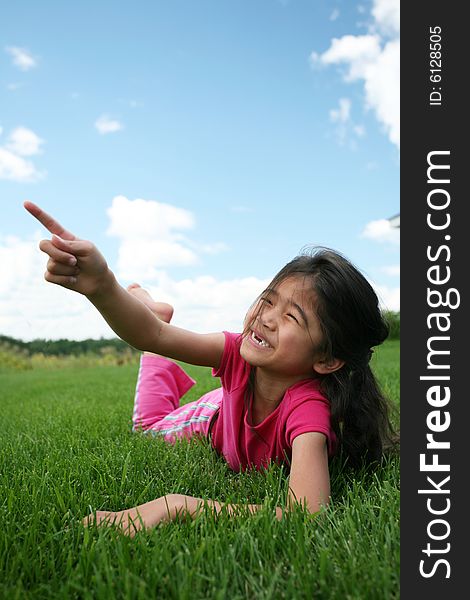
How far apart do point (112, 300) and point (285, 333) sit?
57 cm

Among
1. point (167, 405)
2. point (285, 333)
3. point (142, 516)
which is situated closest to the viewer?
point (142, 516)

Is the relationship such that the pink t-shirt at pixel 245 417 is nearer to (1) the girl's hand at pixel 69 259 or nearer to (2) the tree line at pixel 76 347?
(1) the girl's hand at pixel 69 259

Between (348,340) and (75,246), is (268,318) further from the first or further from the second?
(75,246)

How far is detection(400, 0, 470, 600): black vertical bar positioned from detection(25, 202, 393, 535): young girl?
0.54 m

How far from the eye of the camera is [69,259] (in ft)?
5.39

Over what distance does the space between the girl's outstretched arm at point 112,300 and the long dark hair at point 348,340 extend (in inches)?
13.9

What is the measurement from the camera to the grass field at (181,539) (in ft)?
3.54

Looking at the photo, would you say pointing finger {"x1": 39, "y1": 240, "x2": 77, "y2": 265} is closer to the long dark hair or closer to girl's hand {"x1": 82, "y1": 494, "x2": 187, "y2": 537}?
girl's hand {"x1": 82, "y1": 494, "x2": 187, "y2": 537}

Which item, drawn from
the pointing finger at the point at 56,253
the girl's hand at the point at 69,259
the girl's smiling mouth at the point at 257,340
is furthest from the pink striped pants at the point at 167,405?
the pointing finger at the point at 56,253

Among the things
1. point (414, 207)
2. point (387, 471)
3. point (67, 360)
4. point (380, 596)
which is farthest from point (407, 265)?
point (67, 360)

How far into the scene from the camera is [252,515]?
4.69ft

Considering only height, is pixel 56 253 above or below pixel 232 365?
above

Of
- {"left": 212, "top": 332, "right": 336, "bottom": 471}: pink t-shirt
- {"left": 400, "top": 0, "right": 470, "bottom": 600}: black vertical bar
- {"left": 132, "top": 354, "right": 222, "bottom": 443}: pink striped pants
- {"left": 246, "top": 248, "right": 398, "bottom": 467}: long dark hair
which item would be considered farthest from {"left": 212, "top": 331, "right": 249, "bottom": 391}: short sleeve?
{"left": 400, "top": 0, "right": 470, "bottom": 600}: black vertical bar

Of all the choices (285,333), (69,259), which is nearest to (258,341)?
(285,333)
